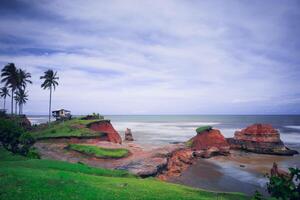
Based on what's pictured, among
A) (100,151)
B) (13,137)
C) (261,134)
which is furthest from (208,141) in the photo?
(13,137)

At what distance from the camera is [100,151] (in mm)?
52656

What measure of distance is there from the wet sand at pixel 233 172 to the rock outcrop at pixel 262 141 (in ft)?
12.3

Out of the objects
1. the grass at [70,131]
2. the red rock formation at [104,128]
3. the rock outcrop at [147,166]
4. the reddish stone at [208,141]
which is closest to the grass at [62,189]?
the rock outcrop at [147,166]

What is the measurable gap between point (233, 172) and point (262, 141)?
29646 mm

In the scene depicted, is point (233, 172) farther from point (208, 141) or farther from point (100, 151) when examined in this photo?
point (100, 151)

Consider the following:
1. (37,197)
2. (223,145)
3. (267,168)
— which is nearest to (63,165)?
(37,197)

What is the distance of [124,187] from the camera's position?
24422 millimetres

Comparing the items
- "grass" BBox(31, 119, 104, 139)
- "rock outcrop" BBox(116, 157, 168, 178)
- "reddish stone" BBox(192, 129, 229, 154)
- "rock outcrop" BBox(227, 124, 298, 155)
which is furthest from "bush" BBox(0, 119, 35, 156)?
"rock outcrop" BBox(227, 124, 298, 155)

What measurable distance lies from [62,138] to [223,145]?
4794 cm

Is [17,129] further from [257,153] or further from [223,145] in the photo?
[257,153]

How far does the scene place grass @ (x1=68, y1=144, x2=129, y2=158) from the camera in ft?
170

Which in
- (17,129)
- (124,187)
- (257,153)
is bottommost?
(257,153)

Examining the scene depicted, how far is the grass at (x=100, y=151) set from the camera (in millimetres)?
51688

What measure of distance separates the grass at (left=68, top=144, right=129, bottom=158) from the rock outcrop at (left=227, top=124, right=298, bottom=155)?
40.7m
